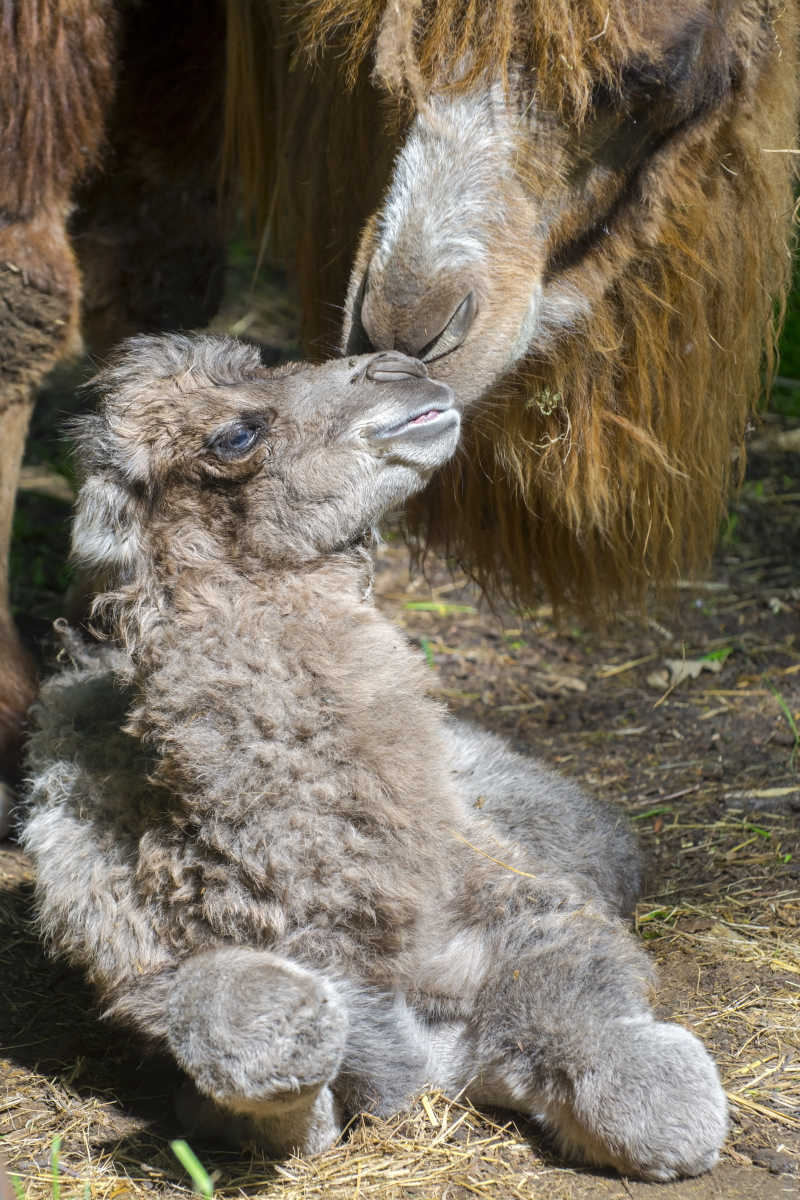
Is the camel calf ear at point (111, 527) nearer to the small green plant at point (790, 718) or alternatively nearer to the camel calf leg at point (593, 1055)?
the camel calf leg at point (593, 1055)

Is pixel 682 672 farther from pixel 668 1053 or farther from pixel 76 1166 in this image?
pixel 76 1166

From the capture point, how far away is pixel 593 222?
2736mm

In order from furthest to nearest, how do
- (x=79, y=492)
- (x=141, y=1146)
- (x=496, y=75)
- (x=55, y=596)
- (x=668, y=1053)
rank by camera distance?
(x=55, y=596) < (x=496, y=75) < (x=79, y=492) < (x=141, y=1146) < (x=668, y=1053)

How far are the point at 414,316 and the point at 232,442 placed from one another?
0.46 metres

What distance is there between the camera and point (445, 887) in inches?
87.7

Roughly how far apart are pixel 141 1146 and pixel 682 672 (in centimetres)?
228

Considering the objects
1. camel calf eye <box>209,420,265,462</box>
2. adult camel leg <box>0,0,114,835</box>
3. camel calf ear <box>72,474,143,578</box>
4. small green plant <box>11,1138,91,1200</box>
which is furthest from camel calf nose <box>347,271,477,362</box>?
small green plant <box>11,1138,91,1200</box>

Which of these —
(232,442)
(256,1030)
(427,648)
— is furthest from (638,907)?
(427,648)

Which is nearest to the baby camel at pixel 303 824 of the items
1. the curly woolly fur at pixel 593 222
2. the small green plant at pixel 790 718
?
the curly woolly fur at pixel 593 222

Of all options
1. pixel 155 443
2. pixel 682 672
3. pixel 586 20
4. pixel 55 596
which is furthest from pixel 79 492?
pixel 55 596

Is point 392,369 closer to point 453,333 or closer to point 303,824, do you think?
point 453,333

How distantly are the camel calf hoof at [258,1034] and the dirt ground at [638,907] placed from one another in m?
0.25

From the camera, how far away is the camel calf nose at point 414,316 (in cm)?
247

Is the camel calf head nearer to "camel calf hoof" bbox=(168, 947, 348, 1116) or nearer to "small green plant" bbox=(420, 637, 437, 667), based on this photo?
"camel calf hoof" bbox=(168, 947, 348, 1116)
